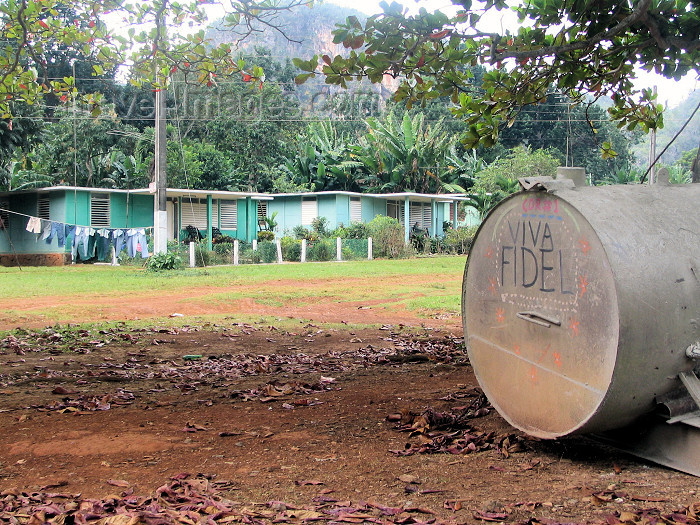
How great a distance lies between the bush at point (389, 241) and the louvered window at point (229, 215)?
7092 millimetres

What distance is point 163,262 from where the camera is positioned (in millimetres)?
23594

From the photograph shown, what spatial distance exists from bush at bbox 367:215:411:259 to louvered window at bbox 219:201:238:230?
709 cm

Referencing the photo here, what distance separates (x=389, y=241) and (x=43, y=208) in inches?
633

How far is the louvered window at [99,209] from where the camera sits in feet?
102

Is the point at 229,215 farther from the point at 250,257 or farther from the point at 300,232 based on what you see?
the point at 250,257

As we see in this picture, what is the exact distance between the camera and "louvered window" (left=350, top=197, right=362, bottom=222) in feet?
121

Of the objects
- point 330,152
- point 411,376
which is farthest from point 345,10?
point 411,376

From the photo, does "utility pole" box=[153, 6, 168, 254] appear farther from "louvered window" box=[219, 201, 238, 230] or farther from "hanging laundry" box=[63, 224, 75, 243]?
"louvered window" box=[219, 201, 238, 230]

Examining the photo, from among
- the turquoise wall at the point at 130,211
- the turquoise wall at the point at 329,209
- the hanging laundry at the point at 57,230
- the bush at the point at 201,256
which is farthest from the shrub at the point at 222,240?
the hanging laundry at the point at 57,230

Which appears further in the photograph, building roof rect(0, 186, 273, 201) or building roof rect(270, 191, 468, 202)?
building roof rect(270, 191, 468, 202)

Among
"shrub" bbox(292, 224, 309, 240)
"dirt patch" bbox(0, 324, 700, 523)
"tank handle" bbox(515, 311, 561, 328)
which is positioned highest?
"shrub" bbox(292, 224, 309, 240)

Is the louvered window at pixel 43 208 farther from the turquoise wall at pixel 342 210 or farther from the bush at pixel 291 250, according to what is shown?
the turquoise wall at pixel 342 210

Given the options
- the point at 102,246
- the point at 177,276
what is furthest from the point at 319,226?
the point at 177,276

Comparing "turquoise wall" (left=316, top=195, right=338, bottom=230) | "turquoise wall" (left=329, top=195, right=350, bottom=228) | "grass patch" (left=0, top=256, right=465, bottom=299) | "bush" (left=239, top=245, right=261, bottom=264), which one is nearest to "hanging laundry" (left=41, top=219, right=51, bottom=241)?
"grass patch" (left=0, top=256, right=465, bottom=299)
